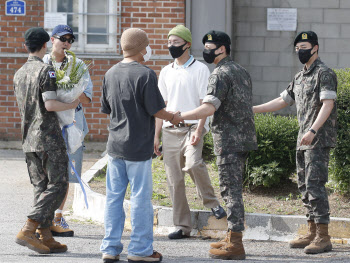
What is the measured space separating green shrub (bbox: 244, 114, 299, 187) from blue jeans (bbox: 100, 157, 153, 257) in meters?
2.39

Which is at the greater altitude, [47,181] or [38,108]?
[38,108]

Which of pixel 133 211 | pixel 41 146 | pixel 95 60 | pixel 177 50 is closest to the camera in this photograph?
pixel 133 211

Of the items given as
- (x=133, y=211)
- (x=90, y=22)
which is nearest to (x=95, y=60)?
(x=90, y=22)

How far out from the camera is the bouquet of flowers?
6.23 metres

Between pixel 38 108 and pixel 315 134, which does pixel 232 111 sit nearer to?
pixel 315 134

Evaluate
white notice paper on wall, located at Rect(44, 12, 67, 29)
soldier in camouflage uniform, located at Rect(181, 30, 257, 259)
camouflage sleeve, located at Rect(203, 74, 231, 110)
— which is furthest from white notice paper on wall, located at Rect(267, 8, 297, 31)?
camouflage sleeve, located at Rect(203, 74, 231, 110)

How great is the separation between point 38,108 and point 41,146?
345 millimetres

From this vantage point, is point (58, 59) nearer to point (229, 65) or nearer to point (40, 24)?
point (229, 65)

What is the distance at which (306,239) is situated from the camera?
657 centimetres

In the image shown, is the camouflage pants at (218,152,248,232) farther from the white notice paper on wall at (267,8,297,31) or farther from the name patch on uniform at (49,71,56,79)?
the white notice paper on wall at (267,8,297,31)

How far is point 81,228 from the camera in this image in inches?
291

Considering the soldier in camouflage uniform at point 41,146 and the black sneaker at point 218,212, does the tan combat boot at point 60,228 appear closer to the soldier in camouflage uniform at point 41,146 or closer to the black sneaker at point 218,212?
the soldier in camouflage uniform at point 41,146

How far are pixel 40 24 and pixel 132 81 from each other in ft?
22.3

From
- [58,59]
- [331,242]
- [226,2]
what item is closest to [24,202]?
[58,59]
